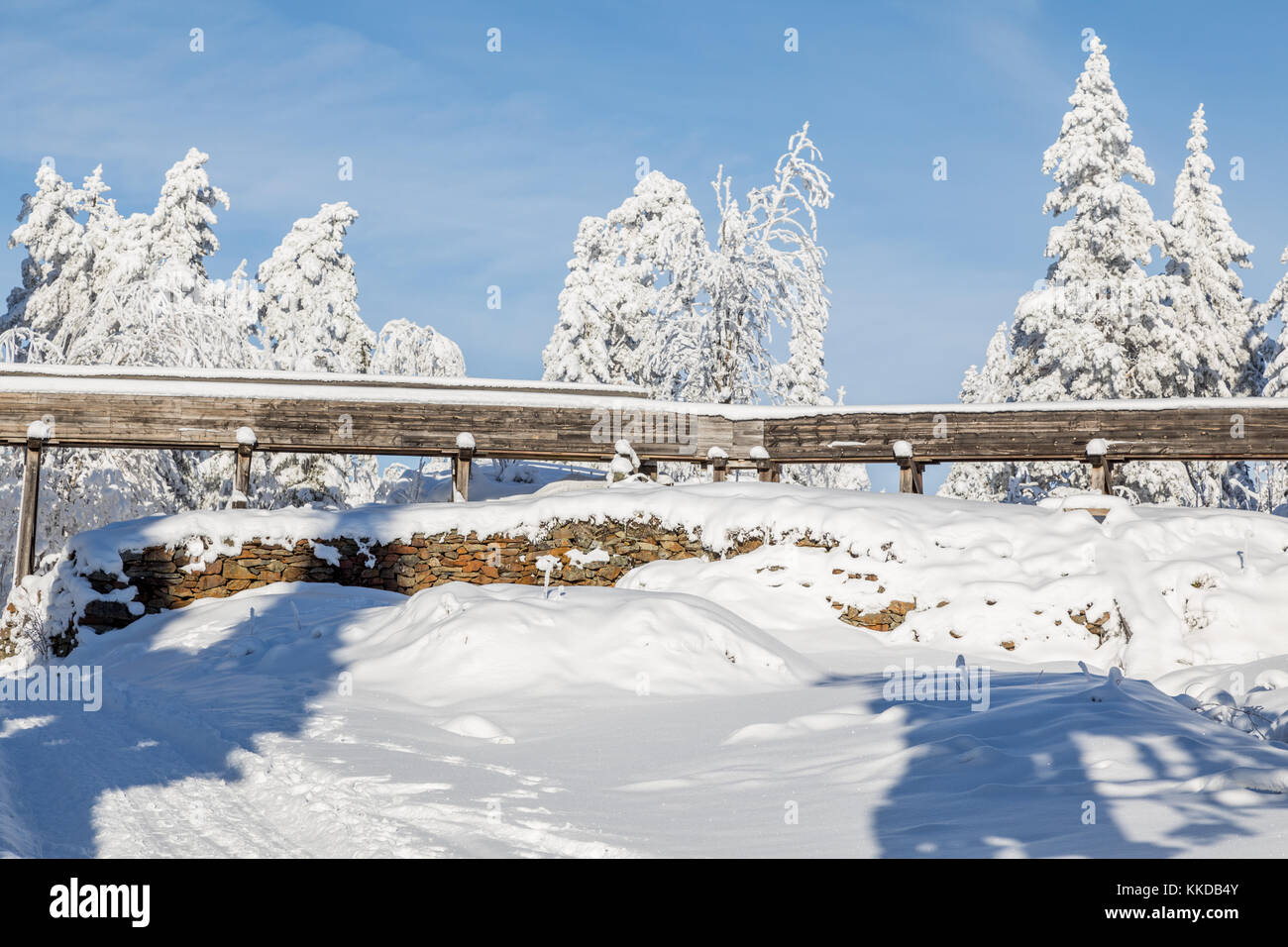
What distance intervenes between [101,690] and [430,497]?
2360cm

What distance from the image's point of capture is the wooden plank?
48.4 feet

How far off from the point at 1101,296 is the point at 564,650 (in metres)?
19.2

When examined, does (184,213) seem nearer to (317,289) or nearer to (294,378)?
(317,289)

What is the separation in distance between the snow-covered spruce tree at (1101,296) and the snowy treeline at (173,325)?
14.3 m

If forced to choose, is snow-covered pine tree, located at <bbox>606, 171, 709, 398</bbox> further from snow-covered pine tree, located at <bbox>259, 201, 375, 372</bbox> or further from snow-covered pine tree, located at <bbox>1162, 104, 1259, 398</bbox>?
snow-covered pine tree, located at <bbox>1162, 104, 1259, 398</bbox>

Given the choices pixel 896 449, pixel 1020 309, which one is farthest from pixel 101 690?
pixel 1020 309

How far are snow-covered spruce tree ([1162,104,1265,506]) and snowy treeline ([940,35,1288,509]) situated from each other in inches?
1.5

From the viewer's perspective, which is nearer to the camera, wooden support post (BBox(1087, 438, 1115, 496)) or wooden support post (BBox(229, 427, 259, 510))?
wooden support post (BBox(229, 427, 259, 510))

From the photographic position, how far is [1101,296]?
922 inches

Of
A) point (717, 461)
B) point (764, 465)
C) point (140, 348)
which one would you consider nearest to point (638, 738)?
point (717, 461)
